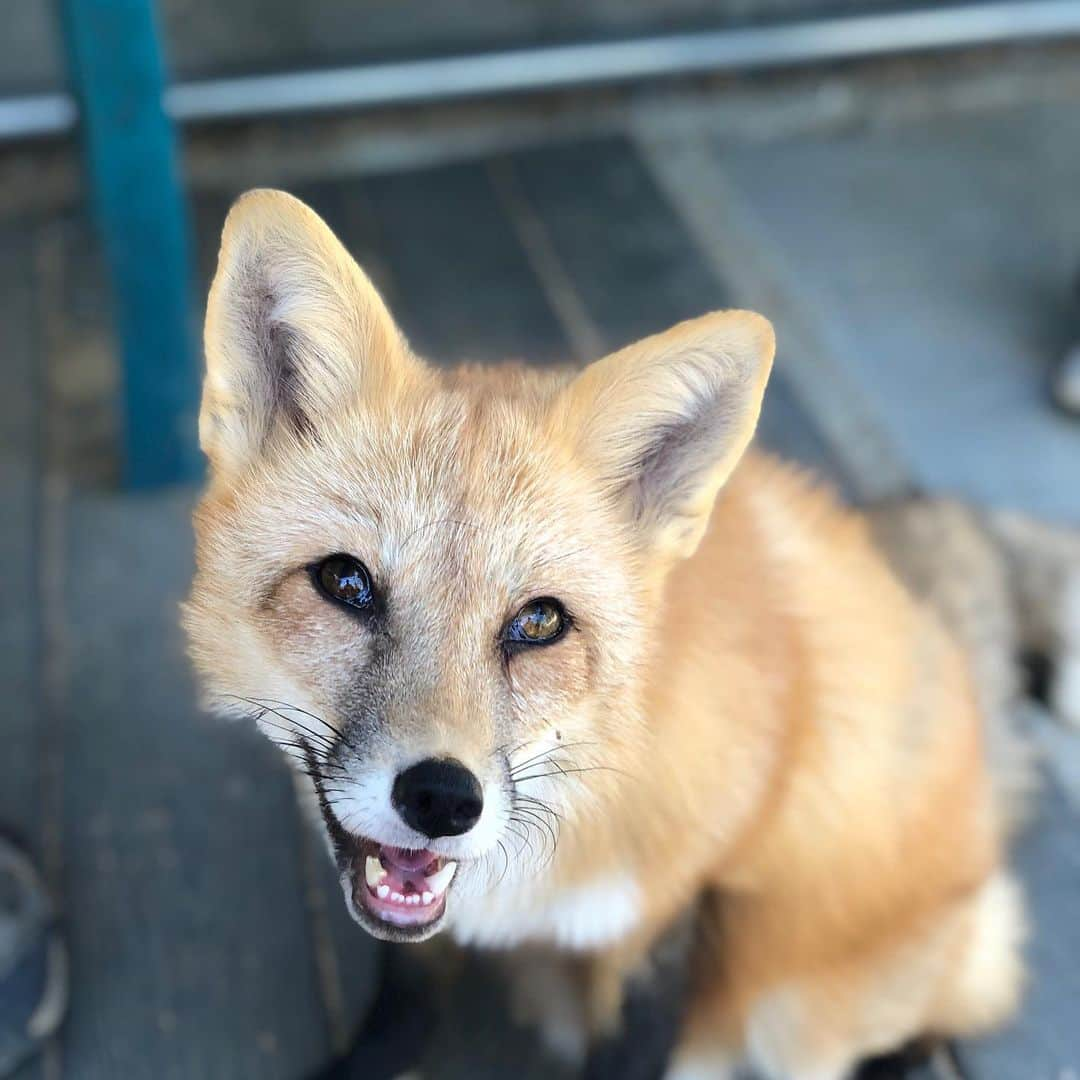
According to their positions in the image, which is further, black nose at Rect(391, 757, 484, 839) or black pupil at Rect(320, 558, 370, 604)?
black pupil at Rect(320, 558, 370, 604)

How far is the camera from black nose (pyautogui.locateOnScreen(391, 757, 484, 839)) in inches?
42.3

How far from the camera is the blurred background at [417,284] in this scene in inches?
75.5

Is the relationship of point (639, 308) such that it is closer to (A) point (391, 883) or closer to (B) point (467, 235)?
(B) point (467, 235)

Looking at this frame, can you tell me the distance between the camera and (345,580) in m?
1.18

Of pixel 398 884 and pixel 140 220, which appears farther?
pixel 140 220

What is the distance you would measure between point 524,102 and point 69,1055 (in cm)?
291

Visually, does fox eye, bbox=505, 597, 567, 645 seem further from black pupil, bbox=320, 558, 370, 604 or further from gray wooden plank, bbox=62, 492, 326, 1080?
gray wooden plank, bbox=62, 492, 326, 1080

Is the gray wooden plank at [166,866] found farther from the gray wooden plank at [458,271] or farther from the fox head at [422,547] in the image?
the gray wooden plank at [458,271]

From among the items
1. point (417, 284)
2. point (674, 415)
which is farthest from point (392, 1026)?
point (417, 284)

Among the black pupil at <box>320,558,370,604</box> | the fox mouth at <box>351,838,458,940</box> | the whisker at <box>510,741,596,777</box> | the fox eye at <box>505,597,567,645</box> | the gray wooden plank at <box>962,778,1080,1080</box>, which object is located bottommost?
the gray wooden plank at <box>962,778,1080,1080</box>

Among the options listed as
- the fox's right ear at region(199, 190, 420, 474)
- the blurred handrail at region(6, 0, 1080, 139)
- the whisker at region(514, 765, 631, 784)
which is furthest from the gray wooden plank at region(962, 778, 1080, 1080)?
the blurred handrail at region(6, 0, 1080, 139)

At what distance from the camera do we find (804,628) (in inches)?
58.1

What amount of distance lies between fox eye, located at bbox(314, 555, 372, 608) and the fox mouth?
0.80 feet

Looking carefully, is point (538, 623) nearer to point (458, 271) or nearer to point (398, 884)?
point (398, 884)
